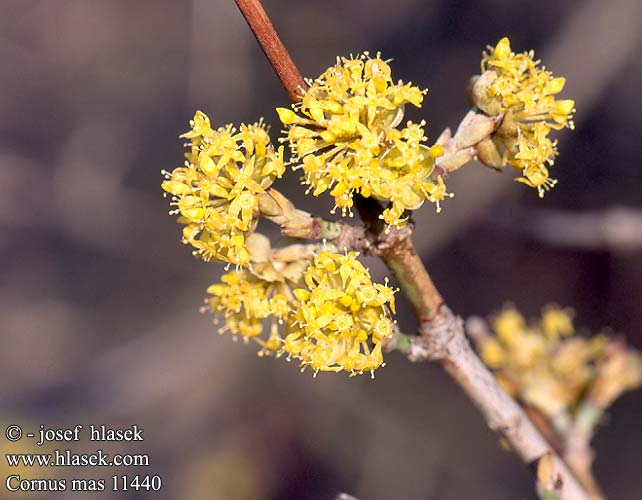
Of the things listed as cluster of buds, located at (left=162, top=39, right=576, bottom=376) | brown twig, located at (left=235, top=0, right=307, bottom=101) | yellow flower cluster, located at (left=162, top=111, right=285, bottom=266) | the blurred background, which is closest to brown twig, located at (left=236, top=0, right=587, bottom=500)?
cluster of buds, located at (left=162, top=39, right=576, bottom=376)

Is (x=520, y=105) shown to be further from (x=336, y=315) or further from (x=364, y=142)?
(x=336, y=315)

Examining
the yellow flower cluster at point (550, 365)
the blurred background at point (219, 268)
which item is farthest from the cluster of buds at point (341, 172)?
the blurred background at point (219, 268)

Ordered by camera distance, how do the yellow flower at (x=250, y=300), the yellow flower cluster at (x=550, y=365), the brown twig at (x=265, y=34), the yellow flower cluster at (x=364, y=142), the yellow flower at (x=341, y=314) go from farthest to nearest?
the yellow flower cluster at (x=550, y=365), the yellow flower at (x=250, y=300), the yellow flower at (x=341, y=314), the yellow flower cluster at (x=364, y=142), the brown twig at (x=265, y=34)

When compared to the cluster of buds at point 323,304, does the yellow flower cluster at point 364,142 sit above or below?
above

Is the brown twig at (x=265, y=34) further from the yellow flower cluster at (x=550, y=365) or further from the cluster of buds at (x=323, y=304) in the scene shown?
the yellow flower cluster at (x=550, y=365)

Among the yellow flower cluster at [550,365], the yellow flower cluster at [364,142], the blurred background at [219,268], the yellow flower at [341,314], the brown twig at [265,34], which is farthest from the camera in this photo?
the blurred background at [219,268]

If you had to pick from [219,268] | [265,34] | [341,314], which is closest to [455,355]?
[341,314]

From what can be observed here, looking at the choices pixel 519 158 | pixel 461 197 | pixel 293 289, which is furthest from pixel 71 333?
pixel 519 158
